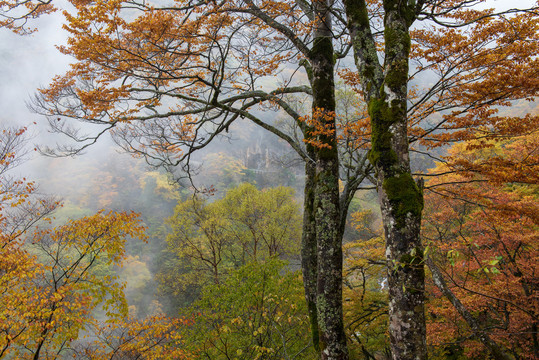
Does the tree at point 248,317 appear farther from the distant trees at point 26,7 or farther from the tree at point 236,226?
the tree at point 236,226

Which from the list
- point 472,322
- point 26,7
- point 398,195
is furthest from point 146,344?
point 26,7

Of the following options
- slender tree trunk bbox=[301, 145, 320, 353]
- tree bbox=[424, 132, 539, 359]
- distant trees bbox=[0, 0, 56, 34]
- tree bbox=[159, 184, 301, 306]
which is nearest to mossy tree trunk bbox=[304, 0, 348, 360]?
slender tree trunk bbox=[301, 145, 320, 353]

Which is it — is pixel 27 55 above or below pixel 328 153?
above

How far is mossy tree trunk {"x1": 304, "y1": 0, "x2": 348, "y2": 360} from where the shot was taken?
9.34 feet

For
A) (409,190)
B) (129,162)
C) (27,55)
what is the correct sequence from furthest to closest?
(27,55)
(129,162)
(409,190)

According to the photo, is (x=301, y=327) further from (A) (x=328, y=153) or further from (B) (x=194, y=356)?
(A) (x=328, y=153)

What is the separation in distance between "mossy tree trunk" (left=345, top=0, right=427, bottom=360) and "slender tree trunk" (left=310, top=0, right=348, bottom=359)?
2.80 feet

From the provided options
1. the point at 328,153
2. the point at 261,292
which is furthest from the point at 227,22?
the point at 261,292

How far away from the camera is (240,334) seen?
4945 millimetres

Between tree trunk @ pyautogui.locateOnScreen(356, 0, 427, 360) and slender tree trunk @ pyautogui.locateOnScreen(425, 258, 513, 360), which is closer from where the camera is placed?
tree trunk @ pyautogui.locateOnScreen(356, 0, 427, 360)

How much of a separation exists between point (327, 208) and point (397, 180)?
120cm

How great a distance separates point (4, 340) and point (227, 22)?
17.9ft

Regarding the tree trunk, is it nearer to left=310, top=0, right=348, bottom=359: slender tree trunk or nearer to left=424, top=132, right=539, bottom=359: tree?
left=310, top=0, right=348, bottom=359: slender tree trunk

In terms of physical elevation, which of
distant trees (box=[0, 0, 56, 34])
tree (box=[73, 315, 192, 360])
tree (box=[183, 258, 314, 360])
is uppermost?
distant trees (box=[0, 0, 56, 34])
